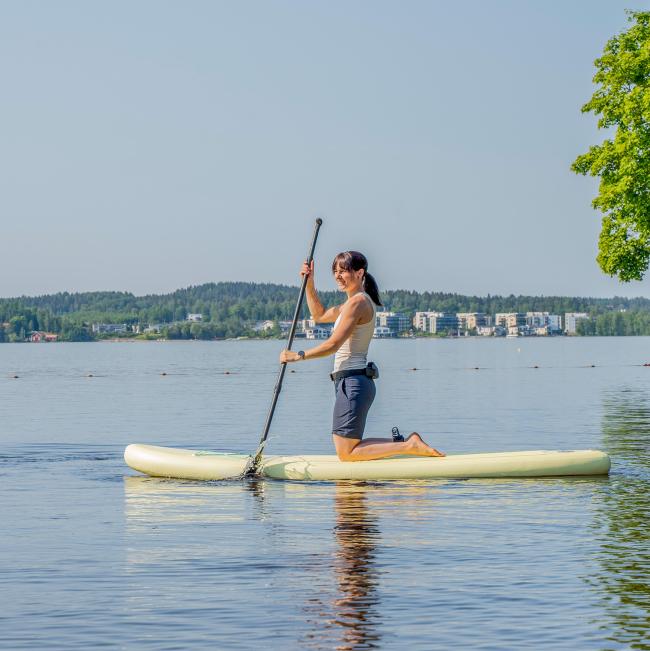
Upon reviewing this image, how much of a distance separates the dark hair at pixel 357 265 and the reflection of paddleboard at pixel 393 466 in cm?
217

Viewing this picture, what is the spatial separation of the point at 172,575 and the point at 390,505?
4095 mm

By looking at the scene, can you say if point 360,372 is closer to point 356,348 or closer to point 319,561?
point 356,348

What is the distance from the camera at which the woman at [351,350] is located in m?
14.5

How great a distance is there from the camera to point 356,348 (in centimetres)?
1471

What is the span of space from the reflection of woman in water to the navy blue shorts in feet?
2.67

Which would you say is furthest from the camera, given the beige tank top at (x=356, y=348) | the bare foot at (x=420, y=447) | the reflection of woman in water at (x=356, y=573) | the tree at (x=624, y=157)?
the tree at (x=624, y=157)

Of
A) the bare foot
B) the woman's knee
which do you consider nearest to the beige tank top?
the woman's knee

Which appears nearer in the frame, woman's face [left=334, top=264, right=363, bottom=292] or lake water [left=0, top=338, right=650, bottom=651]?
lake water [left=0, top=338, right=650, bottom=651]

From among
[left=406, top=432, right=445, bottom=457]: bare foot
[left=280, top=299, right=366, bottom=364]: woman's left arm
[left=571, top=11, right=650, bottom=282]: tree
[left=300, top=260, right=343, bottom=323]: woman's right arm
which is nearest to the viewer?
[left=280, top=299, right=366, bottom=364]: woman's left arm

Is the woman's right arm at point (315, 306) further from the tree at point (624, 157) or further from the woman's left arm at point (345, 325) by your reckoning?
the tree at point (624, 157)

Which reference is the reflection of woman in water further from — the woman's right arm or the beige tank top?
the woman's right arm

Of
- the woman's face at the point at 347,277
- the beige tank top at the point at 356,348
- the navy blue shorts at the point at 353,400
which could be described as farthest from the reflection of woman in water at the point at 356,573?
the woman's face at the point at 347,277

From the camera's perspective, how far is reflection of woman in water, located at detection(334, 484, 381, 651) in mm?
8438

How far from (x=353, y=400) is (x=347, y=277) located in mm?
1383
